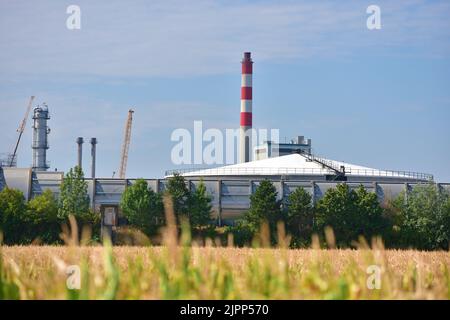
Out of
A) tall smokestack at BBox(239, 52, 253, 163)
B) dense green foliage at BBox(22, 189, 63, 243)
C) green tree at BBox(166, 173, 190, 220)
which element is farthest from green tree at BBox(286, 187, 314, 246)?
A: tall smokestack at BBox(239, 52, 253, 163)

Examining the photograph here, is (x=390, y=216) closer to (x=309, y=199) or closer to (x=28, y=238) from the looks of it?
(x=309, y=199)

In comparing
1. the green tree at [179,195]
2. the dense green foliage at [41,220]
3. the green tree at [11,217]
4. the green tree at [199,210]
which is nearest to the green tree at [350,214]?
the green tree at [199,210]

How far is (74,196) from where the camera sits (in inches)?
3920

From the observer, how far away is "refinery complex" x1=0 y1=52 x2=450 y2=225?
4259 inches

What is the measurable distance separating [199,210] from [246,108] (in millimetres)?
50297

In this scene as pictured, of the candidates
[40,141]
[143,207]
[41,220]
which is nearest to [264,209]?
[143,207]

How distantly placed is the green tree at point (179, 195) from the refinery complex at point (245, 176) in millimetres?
6072

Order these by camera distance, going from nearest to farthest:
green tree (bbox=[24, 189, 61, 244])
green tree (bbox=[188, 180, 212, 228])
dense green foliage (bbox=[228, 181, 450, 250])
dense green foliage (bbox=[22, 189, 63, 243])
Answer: dense green foliage (bbox=[22, 189, 63, 243]) < green tree (bbox=[24, 189, 61, 244]) < dense green foliage (bbox=[228, 181, 450, 250]) < green tree (bbox=[188, 180, 212, 228])

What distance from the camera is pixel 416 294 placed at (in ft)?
36.7

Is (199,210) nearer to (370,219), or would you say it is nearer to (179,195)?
(179,195)

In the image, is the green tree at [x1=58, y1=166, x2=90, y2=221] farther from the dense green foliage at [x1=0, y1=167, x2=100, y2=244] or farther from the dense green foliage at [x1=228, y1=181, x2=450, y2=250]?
the dense green foliage at [x1=228, y1=181, x2=450, y2=250]

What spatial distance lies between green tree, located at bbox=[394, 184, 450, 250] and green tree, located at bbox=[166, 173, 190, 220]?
22.9m

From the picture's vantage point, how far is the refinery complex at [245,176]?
108m
